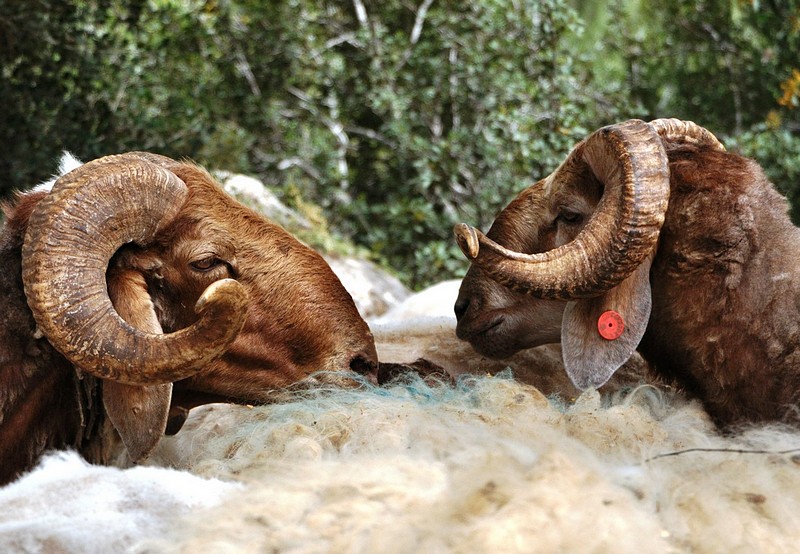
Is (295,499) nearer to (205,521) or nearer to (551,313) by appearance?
(205,521)

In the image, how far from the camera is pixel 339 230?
1568 centimetres

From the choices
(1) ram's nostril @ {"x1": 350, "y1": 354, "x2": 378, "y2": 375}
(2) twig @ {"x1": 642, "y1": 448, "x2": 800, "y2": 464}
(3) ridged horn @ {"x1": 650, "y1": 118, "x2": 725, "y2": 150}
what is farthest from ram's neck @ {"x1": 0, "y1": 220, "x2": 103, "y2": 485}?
(3) ridged horn @ {"x1": 650, "y1": 118, "x2": 725, "y2": 150}

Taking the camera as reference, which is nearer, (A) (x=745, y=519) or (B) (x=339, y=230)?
(A) (x=745, y=519)

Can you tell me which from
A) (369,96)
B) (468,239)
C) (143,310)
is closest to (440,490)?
(468,239)

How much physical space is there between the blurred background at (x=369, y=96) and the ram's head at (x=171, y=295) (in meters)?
6.25

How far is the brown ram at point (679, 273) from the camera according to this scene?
5094 millimetres

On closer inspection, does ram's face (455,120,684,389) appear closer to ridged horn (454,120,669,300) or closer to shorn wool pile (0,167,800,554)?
ridged horn (454,120,669,300)

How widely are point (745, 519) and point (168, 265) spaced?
9.77ft

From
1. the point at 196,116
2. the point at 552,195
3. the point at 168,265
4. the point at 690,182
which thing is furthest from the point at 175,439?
the point at 196,116

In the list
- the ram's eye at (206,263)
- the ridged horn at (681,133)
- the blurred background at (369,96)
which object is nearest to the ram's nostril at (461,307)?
the ridged horn at (681,133)

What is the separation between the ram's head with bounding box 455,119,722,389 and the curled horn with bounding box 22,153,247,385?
4.43ft

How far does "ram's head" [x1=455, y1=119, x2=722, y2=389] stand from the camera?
17.0 ft

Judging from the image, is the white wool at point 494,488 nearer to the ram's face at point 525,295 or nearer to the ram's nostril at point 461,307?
the ram's face at point 525,295

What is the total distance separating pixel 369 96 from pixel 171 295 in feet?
33.3
